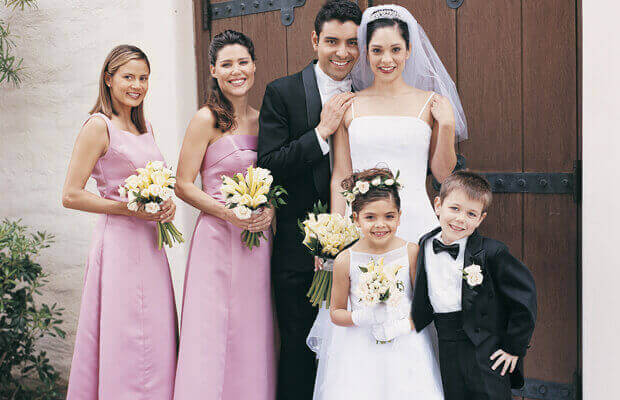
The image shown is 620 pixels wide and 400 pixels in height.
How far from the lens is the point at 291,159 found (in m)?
2.83

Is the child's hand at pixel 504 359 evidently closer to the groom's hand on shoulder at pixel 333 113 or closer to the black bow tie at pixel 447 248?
the black bow tie at pixel 447 248

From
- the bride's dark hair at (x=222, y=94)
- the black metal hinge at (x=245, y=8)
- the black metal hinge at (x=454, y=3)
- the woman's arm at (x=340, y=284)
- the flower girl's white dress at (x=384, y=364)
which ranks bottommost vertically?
the flower girl's white dress at (x=384, y=364)

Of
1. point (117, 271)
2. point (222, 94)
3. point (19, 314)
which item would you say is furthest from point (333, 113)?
point (19, 314)

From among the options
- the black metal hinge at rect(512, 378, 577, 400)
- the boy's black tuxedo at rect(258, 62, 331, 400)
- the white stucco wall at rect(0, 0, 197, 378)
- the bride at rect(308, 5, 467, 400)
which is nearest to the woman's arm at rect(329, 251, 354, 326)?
the bride at rect(308, 5, 467, 400)

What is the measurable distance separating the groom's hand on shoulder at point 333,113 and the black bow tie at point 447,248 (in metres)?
0.77

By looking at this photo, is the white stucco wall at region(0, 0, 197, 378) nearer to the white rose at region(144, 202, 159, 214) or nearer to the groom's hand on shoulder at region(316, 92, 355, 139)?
the white rose at region(144, 202, 159, 214)

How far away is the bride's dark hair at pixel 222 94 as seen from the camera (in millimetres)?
2928

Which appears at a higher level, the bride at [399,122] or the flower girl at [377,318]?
the bride at [399,122]

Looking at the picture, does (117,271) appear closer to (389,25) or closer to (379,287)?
(379,287)

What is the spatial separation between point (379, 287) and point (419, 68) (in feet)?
3.76

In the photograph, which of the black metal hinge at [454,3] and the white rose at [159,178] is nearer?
the white rose at [159,178]

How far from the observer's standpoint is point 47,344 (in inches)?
180

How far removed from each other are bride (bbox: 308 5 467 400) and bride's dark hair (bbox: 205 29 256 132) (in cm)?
58

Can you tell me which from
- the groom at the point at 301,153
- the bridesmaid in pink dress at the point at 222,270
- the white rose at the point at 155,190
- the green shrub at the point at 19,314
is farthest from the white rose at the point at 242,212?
the green shrub at the point at 19,314
